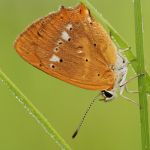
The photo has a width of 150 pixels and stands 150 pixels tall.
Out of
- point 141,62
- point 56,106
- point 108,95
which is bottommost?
point 56,106

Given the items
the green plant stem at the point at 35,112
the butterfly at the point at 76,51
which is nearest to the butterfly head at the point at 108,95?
the butterfly at the point at 76,51

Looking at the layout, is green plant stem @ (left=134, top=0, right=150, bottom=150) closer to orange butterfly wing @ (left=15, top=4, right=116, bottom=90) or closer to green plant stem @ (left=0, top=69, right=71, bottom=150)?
green plant stem @ (left=0, top=69, right=71, bottom=150)

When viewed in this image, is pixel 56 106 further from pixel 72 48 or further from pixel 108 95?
pixel 72 48

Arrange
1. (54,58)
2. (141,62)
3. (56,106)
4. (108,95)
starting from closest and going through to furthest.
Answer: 1. (141,62)
2. (54,58)
3. (108,95)
4. (56,106)

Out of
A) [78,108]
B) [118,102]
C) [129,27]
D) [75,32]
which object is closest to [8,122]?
[78,108]

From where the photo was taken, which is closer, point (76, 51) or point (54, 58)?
point (54, 58)

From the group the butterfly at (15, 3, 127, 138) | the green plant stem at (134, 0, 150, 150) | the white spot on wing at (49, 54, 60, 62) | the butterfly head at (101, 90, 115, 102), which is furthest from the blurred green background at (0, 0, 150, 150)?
the green plant stem at (134, 0, 150, 150)

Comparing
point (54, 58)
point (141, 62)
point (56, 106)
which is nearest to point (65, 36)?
point (54, 58)
